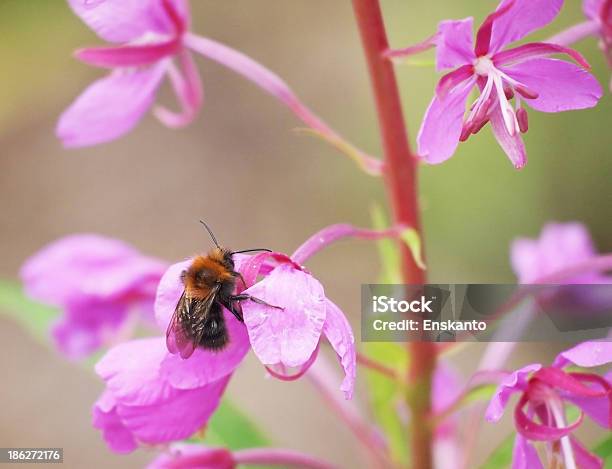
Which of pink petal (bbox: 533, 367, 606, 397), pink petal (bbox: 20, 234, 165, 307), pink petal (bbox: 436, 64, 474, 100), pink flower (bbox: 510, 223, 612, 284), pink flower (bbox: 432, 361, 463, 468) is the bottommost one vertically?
pink flower (bbox: 432, 361, 463, 468)

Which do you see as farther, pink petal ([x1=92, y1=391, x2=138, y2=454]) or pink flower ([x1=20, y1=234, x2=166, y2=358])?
pink flower ([x1=20, y1=234, x2=166, y2=358])

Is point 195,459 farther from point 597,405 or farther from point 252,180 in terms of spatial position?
point 252,180

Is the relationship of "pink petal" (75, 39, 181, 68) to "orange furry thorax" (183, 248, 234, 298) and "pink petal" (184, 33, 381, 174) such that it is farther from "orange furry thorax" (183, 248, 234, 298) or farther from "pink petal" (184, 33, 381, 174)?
"orange furry thorax" (183, 248, 234, 298)

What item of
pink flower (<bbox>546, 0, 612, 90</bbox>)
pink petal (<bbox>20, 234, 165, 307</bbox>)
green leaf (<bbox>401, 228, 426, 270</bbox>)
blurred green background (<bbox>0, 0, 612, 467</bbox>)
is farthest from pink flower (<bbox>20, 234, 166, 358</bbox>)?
blurred green background (<bbox>0, 0, 612, 467</bbox>)

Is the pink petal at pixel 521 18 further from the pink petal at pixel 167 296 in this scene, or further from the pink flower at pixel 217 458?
the pink flower at pixel 217 458

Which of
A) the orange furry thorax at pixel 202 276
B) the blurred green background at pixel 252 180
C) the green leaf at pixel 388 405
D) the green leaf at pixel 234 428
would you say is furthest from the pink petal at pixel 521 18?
the blurred green background at pixel 252 180

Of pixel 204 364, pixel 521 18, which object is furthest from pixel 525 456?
pixel 521 18

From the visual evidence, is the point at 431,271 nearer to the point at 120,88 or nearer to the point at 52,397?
the point at 52,397
